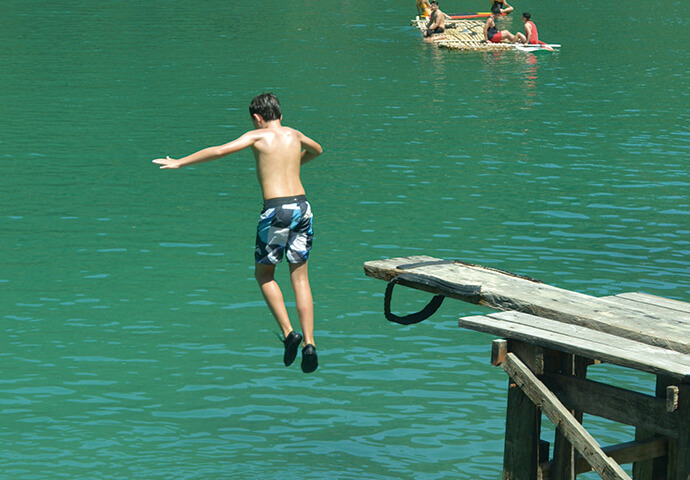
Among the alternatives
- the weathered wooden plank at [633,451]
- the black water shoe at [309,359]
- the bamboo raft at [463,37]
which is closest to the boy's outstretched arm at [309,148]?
the black water shoe at [309,359]

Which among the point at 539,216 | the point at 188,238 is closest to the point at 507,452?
the point at 188,238

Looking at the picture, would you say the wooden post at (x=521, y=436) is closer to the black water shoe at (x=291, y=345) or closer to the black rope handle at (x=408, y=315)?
the black rope handle at (x=408, y=315)

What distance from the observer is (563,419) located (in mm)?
7680

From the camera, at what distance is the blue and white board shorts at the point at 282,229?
909 cm

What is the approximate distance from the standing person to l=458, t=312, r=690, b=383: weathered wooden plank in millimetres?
1842

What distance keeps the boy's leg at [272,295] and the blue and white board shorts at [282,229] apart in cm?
9

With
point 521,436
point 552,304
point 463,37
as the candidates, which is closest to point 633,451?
point 521,436

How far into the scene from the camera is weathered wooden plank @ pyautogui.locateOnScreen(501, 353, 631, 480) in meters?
7.52

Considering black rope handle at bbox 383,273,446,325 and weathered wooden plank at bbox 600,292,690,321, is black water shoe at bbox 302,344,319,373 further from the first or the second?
weathered wooden plank at bbox 600,292,690,321

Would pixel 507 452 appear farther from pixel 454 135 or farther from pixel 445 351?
pixel 454 135

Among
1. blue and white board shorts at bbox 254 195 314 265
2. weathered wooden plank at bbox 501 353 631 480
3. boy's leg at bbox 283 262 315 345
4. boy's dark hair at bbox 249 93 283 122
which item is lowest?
weathered wooden plank at bbox 501 353 631 480

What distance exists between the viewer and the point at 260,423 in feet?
39.3

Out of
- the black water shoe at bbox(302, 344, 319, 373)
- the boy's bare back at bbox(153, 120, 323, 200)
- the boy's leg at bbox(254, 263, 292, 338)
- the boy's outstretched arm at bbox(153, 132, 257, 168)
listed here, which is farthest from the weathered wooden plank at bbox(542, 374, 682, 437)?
the boy's outstretched arm at bbox(153, 132, 257, 168)

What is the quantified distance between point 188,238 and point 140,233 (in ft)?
3.02
